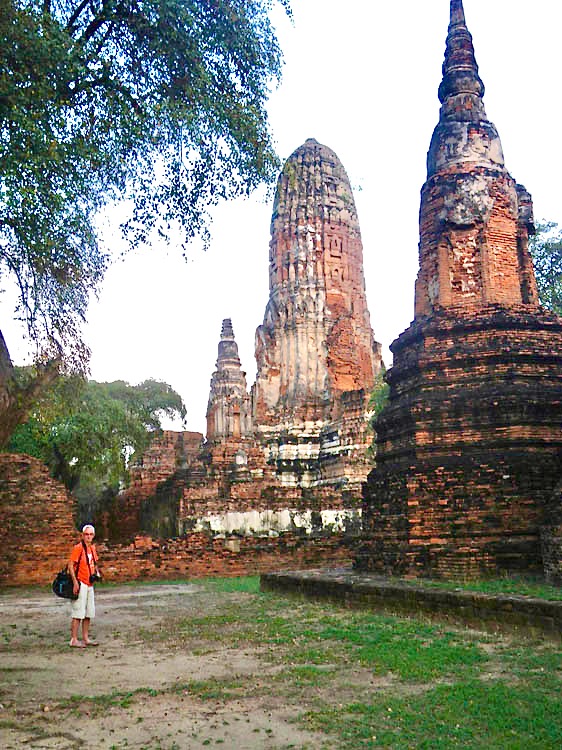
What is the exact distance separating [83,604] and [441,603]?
3.37 m

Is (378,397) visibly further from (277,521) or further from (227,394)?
(227,394)

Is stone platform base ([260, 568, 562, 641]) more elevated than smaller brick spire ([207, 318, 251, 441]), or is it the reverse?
smaller brick spire ([207, 318, 251, 441])

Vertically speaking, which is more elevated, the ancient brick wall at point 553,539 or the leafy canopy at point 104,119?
the leafy canopy at point 104,119

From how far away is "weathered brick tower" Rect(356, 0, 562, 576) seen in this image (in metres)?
8.61

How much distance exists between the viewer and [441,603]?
7.01m

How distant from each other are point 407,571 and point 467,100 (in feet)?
22.6

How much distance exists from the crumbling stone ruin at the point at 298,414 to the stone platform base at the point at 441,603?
23.9ft

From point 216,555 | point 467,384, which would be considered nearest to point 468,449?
point 467,384

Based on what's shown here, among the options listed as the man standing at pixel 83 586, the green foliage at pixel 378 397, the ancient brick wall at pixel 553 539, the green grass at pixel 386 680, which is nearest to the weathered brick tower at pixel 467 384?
the ancient brick wall at pixel 553 539

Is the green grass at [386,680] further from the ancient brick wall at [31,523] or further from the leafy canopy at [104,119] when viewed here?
the ancient brick wall at [31,523]

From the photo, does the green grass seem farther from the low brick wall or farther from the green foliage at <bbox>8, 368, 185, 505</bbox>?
the green foliage at <bbox>8, 368, 185, 505</bbox>

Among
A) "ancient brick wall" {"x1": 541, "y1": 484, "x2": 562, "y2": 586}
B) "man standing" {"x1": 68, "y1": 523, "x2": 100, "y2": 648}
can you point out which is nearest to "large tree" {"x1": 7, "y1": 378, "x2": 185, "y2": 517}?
"man standing" {"x1": 68, "y1": 523, "x2": 100, "y2": 648}

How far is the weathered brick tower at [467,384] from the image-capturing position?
861cm

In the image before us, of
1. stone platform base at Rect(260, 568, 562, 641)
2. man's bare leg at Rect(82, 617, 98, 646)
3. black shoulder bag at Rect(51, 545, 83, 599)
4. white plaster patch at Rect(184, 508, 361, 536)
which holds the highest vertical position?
white plaster patch at Rect(184, 508, 361, 536)
